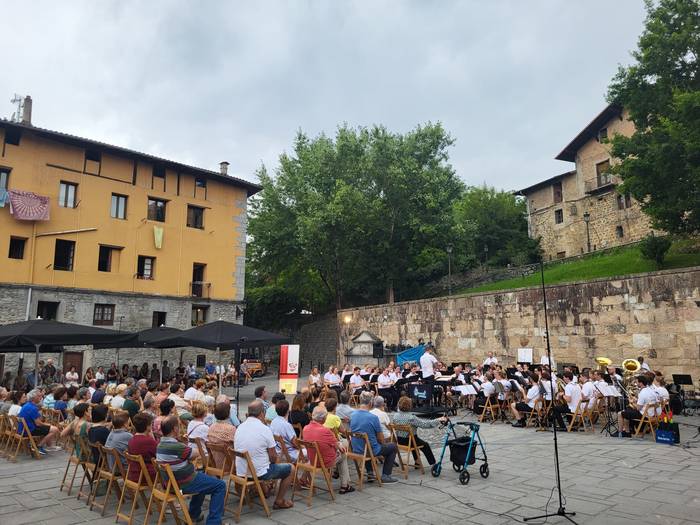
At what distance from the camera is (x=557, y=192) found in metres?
41.7

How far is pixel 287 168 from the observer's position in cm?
3322

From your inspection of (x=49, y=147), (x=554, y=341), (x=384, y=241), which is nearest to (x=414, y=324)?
(x=554, y=341)

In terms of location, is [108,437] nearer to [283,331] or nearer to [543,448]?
[543,448]

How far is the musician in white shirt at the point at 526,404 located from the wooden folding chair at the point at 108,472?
8749 millimetres

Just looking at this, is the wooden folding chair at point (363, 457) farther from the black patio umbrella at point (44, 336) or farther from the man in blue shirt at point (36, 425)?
the black patio umbrella at point (44, 336)

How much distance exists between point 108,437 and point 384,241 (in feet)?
87.0

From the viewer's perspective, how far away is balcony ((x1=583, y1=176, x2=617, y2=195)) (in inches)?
1421

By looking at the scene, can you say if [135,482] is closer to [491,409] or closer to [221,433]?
[221,433]

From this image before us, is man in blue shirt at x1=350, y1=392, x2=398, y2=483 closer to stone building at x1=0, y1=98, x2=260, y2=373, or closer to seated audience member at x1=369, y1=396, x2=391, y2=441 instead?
seated audience member at x1=369, y1=396, x2=391, y2=441

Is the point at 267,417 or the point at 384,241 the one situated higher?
the point at 384,241

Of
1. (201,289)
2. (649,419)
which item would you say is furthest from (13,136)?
(649,419)

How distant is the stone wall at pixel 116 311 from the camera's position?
21.0 m

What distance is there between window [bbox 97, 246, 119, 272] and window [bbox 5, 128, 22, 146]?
19.8ft

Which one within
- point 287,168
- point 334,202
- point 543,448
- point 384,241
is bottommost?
point 543,448
